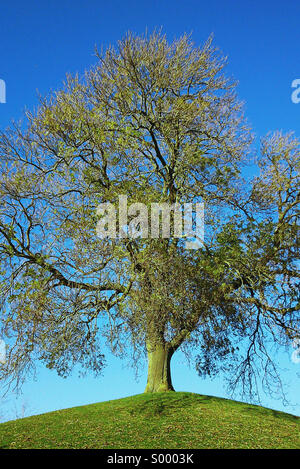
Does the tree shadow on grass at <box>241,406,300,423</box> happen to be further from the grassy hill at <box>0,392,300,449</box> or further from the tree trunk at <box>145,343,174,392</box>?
the tree trunk at <box>145,343,174,392</box>

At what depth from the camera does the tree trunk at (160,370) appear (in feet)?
51.5

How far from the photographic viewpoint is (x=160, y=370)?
15.9 m

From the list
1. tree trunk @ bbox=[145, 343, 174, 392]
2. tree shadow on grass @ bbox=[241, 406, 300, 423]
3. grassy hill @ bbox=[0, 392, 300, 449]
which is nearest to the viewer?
grassy hill @ bbox=[0, 392, 300, 449]

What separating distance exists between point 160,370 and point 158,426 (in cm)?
356

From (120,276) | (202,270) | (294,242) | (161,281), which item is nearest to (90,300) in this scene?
(120,276)

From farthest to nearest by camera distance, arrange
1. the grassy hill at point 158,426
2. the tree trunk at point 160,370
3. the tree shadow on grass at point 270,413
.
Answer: the tree trunk at point 160,370 → the tree shadow on grass at point 270,413 → the grassy hill at point 158,426

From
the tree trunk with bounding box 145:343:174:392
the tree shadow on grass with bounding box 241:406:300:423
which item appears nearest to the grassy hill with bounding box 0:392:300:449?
the tree shadow on grass with bounding box 241:406:300:423

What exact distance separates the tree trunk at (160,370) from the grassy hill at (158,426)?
656 millimetres

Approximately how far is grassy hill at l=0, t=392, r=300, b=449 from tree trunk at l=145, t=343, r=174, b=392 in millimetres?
656

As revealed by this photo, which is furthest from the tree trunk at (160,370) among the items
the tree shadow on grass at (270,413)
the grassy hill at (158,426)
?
the tree shadow on grass at (270,413)

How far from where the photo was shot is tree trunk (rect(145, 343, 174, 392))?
15.7 meters

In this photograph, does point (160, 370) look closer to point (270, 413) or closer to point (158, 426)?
point (158, 426)

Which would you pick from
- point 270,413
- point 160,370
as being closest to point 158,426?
point 160,370

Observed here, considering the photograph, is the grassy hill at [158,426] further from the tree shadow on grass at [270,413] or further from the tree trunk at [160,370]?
the tree trunk at [160,370]
